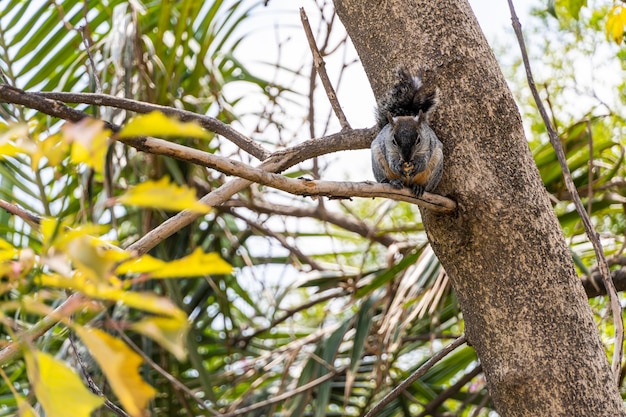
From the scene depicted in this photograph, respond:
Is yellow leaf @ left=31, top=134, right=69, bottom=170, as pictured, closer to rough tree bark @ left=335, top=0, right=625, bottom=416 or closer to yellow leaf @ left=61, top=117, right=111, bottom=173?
yellow leaf @ left=61, top=117, right=111, bottom=173

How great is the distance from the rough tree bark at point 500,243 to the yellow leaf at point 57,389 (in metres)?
0.94

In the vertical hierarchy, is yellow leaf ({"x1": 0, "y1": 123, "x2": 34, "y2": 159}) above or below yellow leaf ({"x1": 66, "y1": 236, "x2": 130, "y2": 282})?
above

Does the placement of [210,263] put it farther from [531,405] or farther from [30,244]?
[30,244]

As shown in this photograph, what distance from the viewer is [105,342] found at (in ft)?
1.78

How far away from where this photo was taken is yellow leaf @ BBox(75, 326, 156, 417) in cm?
51

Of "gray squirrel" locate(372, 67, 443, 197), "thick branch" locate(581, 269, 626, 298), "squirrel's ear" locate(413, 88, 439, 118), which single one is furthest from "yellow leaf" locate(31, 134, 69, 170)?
"thick branch" locate(581, 269, 626, 298)

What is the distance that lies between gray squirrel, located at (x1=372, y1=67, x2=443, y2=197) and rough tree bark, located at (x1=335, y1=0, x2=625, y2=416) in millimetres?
36

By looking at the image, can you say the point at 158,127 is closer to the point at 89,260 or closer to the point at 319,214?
the point at 89,260

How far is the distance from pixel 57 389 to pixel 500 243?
0.96 metres

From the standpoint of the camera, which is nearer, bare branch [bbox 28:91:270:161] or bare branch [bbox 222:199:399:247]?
bare branch [bbox 28:91:270:161]

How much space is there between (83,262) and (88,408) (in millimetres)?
106

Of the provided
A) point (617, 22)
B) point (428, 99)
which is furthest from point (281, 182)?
point (617, 22)

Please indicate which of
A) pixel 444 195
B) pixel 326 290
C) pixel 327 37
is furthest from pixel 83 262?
pixel 326 290

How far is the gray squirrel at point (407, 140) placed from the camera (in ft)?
4.69
